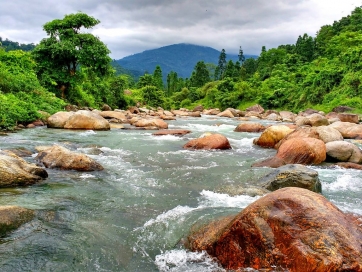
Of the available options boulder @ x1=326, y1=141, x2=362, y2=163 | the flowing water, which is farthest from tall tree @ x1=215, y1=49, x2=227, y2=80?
the flowing water

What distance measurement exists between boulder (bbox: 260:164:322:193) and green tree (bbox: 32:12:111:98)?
2031cm

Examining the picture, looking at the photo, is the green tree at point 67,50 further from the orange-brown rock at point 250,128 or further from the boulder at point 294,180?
the boulder at point 294,180

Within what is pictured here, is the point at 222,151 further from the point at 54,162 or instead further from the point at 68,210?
the point at 68,210

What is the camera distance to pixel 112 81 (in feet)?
109

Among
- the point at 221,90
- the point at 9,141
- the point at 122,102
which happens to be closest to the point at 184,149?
the point at 9,141

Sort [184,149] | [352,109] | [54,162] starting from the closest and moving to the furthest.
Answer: [54,162]
[184,149]
[352,109]

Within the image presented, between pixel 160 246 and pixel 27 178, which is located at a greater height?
pixel 27 178

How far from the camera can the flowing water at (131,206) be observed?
14.0ft

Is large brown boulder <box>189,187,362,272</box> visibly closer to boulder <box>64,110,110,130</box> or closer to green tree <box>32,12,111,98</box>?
boulder <box>64,110,110,130</box>

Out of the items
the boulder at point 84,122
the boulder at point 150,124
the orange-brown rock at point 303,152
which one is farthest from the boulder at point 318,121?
the boulder at point 84,122

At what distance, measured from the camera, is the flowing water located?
4.27 meters

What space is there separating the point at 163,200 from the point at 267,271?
10.8 ft

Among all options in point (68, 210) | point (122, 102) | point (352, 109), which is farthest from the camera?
point (122, 102)

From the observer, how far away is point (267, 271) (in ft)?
12.5
